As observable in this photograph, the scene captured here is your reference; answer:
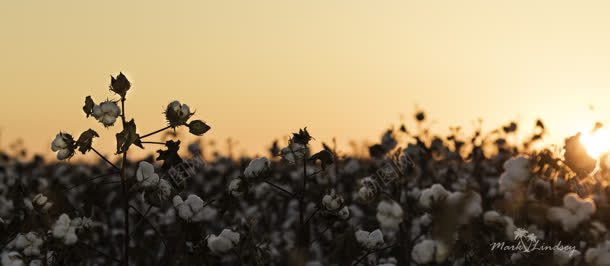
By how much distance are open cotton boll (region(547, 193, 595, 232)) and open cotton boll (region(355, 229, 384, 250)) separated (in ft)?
3.20

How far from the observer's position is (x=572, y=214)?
15.0 ft

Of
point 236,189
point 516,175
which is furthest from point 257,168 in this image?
point 516,175

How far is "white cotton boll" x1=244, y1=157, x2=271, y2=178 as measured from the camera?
16.0ft

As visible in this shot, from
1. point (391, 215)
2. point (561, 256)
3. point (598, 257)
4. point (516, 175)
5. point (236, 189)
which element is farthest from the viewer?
point (391, 215)

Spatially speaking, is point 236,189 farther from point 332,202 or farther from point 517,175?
point 517,175

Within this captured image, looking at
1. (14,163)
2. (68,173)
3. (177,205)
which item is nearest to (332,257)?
(177,205)

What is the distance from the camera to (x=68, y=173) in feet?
59.1

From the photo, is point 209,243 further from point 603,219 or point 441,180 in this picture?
point 441,180

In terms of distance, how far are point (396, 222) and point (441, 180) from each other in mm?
6367

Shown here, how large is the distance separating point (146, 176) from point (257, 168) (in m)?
0.56

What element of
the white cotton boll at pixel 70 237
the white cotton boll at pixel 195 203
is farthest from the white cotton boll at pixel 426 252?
the white cotton boll at pixel 70 237

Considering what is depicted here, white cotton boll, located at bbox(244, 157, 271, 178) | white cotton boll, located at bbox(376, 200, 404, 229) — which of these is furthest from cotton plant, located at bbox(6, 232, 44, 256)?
white cotton boll, located at bbox(376, 200, 404, 229)

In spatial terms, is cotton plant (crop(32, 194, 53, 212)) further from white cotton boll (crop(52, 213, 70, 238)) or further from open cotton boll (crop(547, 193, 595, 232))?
open cotton boll (crop(547, 193, 595, 232))

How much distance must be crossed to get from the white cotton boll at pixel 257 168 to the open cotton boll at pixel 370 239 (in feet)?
2.17
